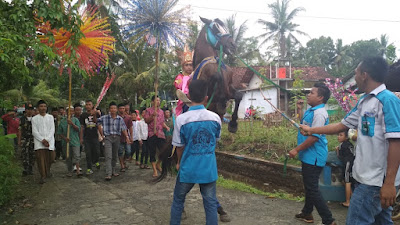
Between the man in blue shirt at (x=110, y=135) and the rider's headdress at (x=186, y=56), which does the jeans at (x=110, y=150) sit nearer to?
the man in blue shirt at (x=110, y=135)

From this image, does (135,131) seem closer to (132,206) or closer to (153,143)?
(153,143)

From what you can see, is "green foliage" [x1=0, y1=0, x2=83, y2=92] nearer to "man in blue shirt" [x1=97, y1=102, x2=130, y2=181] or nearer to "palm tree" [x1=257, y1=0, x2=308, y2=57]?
"man in blue shirt" [x1=97, y1=102, x2=130, y2=181]

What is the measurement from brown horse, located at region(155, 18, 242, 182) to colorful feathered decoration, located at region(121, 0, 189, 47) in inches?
20.5

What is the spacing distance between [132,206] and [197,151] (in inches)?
90.7

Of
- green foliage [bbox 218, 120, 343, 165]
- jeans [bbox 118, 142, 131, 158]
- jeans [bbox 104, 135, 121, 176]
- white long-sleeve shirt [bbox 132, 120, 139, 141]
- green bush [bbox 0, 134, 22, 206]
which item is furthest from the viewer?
white long-sleeve shirt [bbox 132, 120, 139, 141]

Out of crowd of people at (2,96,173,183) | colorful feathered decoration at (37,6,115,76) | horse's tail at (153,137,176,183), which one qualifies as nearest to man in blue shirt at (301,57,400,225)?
horse's tail at (153,137,176,183)

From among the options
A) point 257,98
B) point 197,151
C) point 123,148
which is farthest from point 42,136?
point 257,98

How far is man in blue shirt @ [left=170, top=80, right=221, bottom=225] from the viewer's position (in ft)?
10.2

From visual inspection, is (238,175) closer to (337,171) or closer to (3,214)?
(337,171)

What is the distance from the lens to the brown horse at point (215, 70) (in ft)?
13.1

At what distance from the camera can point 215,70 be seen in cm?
400

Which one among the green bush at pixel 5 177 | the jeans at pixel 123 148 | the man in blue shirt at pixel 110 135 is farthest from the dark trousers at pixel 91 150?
the green bush at pixel 5 177

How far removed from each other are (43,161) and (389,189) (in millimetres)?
6540

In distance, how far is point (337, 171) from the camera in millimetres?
5215
